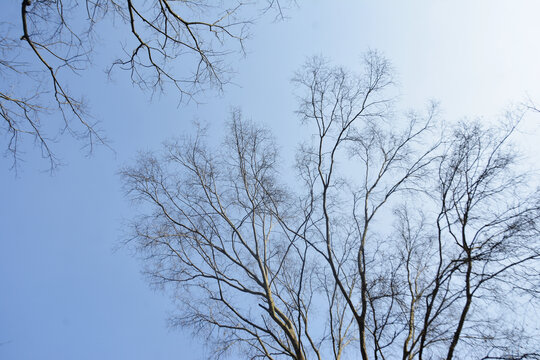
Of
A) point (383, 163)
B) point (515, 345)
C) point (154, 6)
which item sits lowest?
point (515, 345)

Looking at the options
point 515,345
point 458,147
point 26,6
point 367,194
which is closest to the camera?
point 26,6

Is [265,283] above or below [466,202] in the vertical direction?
below

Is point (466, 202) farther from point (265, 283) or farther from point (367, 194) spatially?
point (265, 283)

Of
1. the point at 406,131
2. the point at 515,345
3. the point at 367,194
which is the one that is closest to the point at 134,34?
the point at 367,194

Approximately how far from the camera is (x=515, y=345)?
592 cm

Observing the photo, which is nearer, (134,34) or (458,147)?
(134,34)

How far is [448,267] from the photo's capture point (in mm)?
6219

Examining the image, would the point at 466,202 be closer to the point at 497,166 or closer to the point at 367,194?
the point at 497,166

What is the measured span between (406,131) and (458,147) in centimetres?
151

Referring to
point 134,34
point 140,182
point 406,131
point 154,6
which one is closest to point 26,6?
point 134,34

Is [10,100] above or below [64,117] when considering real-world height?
below

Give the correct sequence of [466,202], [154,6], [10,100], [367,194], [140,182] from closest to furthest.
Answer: [10,100], [154,6], [466,202], [367,194], [140,182]

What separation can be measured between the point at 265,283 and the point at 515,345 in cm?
Answer: 514

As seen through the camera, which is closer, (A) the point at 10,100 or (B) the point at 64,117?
(A) the point at 10,100
